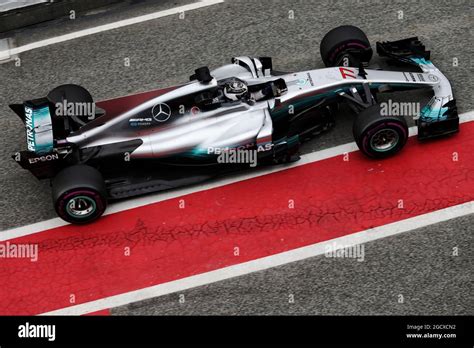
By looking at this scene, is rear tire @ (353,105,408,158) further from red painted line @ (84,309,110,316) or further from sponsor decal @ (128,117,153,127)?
red painted line @ (84,309,110,316)

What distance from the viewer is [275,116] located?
8836mm

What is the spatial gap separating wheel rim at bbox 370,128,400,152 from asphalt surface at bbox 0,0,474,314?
617 millimetres

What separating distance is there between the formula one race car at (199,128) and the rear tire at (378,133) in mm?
13

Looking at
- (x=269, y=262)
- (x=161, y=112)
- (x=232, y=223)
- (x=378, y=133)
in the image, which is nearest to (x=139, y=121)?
(x=161, y=112)

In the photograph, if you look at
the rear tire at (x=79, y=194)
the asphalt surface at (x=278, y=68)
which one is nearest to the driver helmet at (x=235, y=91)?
the asphalt surface at (x=278, y=68)

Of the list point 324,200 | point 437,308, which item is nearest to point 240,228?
point 324,200

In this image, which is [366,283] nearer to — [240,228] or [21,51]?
[240,228]

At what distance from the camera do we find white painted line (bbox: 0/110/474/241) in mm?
8766

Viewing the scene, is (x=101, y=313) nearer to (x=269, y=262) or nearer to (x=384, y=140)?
(x=269, y=262)

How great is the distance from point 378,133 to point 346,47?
1.72 metres

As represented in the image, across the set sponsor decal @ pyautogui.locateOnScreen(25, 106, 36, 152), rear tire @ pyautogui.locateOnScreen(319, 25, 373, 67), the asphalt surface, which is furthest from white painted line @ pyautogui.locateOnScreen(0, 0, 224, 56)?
sponsor decal @ pyautogui.locateOnScreen(25, 106, 36, 152)

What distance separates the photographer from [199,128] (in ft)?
28.5

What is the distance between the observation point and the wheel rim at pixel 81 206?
27.1ft
